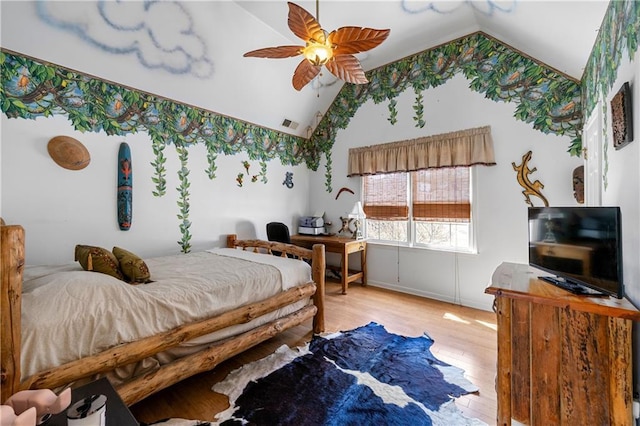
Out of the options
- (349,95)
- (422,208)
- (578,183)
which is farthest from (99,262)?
(578,183)

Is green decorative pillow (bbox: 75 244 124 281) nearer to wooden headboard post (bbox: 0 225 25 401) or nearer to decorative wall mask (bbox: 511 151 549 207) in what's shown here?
wooden headboard post (bbox: 0 225 25 401)

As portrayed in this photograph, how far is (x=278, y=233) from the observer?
4008 mm

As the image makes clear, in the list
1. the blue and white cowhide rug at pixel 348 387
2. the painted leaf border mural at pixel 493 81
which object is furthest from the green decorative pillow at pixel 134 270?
the painted leaf border mural at pixel 493 81

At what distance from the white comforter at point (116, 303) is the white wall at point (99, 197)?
0.58 meters

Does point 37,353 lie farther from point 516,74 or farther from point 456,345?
point 516,74

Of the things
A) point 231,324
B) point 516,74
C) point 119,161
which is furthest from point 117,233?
point 516,74

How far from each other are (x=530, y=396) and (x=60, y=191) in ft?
12.8

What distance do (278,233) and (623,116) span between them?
352 centimetres

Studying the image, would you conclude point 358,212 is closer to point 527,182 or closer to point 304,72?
point 527,182

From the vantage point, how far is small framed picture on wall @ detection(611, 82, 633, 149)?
1283mm

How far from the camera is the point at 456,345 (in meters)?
2.51

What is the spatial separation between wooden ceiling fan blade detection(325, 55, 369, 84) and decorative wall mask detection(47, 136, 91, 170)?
250 centimetres

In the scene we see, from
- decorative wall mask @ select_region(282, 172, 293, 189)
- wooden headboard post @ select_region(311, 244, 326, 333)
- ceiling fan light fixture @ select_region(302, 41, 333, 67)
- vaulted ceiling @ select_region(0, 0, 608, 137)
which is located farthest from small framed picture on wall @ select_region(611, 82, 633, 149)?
decorative wall mask @ select_region(282, 172, 293, 189)

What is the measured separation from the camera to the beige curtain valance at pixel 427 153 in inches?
129
